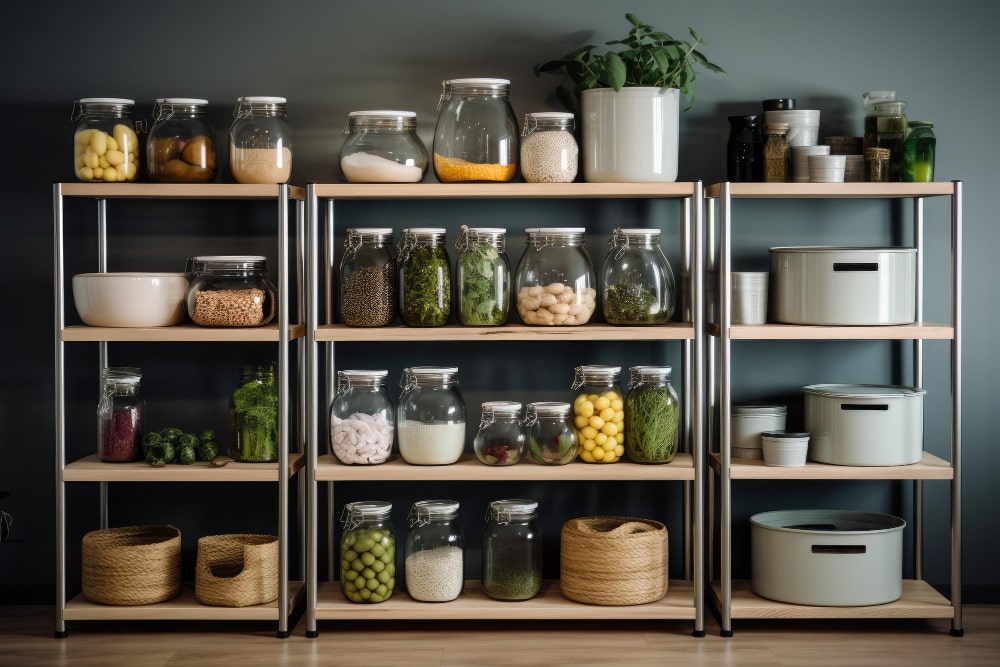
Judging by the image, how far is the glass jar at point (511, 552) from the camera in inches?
123

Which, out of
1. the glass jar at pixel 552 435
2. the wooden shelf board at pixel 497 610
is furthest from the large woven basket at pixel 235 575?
the glass jar at pixel 552 435

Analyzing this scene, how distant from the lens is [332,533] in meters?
3.43

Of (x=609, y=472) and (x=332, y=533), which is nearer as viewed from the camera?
(x=609, y=472)

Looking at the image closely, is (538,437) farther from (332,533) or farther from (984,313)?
(984,313)

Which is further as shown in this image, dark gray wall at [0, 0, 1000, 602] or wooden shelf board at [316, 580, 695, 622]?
dark gray wall at [0, 0, 1000, 602]

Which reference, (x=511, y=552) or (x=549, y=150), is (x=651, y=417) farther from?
(x=549, y=150)

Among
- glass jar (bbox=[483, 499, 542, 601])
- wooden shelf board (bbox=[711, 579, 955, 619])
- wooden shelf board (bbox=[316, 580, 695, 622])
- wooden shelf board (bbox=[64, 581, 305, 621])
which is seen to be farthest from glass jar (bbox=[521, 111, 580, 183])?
wooden shelf board (bbox=[64, 581, 305, 621])

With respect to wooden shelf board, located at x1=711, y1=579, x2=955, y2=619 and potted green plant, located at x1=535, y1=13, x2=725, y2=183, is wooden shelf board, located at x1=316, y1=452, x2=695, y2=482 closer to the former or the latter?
wooden shelf board, located at x1=711, y1=579, x2=955, y2=619

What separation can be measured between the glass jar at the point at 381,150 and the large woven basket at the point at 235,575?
113cm

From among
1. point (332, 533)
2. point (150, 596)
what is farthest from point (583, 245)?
→ point (150, 596)

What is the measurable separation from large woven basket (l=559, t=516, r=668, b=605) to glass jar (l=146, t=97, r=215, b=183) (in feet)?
5.01

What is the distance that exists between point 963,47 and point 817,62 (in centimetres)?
46

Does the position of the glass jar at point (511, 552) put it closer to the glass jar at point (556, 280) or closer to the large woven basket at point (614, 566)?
the large woven basket at point (614, 566)

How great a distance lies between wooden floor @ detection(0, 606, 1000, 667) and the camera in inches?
114
